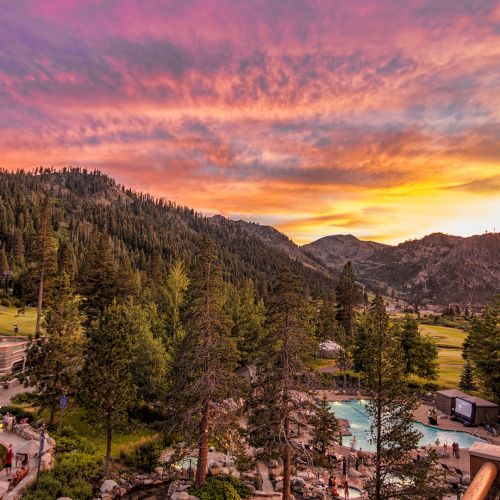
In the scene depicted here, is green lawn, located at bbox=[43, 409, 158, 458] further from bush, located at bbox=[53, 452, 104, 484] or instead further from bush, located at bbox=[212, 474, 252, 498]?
bush, located at bbox=[212, 474, 252, 498]

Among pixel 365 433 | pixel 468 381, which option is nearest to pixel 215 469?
pixel 365 433

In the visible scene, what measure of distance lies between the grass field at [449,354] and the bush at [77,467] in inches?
2181

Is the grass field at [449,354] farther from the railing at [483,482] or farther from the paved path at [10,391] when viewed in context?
the railing at [483,482]

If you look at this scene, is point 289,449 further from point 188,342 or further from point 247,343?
point 247,343

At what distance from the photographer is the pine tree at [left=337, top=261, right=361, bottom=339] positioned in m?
95.9

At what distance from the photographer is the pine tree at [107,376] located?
2836 centimetres

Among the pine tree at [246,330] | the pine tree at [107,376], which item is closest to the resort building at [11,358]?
the pine tree at [107,376]

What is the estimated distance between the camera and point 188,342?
29.0m

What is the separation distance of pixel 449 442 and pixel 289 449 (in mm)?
28721

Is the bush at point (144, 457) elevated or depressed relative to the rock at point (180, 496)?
depressed

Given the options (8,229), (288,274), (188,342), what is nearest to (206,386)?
(188,342)

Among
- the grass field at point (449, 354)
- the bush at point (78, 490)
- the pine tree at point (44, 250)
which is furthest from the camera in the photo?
the grass field at point (449, 354)

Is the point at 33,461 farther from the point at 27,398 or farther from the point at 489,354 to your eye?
the point at 489,354

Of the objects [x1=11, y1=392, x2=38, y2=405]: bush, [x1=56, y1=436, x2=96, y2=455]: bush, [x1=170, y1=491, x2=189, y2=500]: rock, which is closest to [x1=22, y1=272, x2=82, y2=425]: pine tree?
[x1=11, y1=392, x2=38, y2=405]: bush
